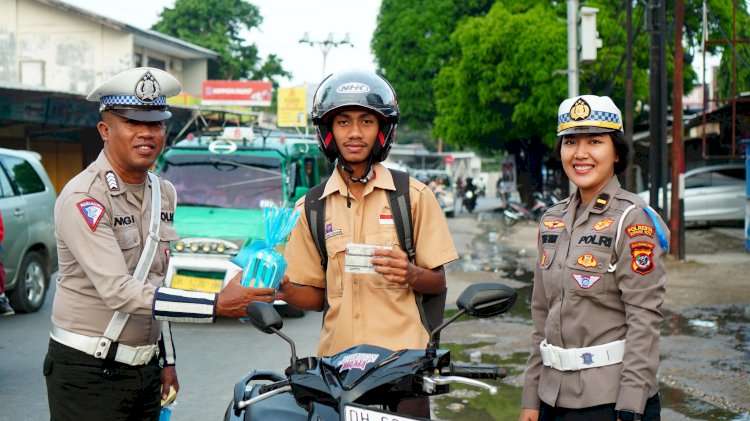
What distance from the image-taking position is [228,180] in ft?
37.2

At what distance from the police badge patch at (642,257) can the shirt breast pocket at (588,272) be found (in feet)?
0.31

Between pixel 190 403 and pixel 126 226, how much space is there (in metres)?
3.57

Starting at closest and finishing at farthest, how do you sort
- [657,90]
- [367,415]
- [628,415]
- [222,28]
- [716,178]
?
[367,415] → [628,415] → [657,90] → [716,178] → [222,28]

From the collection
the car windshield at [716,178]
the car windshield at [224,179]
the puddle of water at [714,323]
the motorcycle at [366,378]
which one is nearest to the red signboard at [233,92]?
the car windshield at [716,178]

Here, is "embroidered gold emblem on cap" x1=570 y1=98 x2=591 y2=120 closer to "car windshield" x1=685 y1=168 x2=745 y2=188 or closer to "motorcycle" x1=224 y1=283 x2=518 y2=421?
"motorcycle" x1=224 y1=283 x2=518 y2=421

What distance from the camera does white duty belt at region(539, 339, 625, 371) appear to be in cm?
331

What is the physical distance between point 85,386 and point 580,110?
214cm

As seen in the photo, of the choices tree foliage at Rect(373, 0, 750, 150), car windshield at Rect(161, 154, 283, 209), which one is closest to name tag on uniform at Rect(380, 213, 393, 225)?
car windshield at Rect(161, 154, 283, 209)

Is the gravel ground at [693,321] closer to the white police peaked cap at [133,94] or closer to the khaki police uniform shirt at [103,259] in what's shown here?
the khaki police uniform shirt at [103,259]

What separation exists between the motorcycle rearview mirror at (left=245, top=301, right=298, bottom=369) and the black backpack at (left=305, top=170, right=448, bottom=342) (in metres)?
0.59

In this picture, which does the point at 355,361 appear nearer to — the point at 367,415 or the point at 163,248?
the point at 367,415

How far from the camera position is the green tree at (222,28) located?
5062cm

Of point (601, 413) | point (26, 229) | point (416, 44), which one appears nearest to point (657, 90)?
point (26, 229)

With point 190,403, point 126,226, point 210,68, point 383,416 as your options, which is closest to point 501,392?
point 190,403
